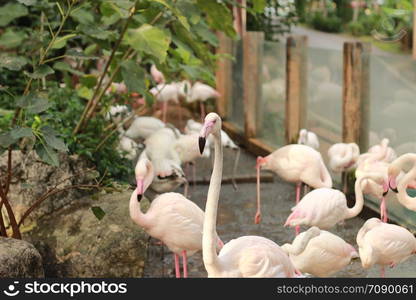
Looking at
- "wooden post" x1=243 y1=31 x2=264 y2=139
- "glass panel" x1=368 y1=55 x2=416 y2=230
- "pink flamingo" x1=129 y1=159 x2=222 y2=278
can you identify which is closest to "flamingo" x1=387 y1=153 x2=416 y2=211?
"glass panel" x1=368 y1=55 x2=416 y2=230

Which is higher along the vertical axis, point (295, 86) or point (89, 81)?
point (89, 81)

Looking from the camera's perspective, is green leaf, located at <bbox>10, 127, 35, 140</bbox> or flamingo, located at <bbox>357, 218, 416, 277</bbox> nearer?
green leaf, located at <bbox>10, 127, 35, 140</bbox>

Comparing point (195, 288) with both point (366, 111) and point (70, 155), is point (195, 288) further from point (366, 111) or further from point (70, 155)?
point (366, 111)

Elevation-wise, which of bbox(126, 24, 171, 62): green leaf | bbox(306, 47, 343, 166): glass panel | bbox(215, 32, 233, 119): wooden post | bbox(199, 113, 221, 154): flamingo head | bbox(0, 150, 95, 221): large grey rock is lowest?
bbox(215, 32, 233, 119): wooden post

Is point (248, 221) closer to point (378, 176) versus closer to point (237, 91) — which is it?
point (378, 176)

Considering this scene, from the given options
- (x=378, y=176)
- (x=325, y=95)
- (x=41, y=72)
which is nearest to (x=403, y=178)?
(x=378, y=176)

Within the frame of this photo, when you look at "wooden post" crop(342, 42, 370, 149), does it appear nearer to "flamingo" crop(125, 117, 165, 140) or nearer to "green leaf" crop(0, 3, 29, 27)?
"flamingo" crop(125, 117, 165, 140)

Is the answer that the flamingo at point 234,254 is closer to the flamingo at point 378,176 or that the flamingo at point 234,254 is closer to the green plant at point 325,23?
the flamingo at point 378,176

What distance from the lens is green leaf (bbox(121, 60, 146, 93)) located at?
18.7ft

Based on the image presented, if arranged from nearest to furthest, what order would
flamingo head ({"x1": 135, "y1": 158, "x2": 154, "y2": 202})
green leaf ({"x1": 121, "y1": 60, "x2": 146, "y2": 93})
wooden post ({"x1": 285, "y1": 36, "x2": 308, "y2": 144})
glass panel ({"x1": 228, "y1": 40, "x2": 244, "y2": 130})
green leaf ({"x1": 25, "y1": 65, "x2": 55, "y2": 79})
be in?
green leaf ({"x1": 25, "y1": 65, "x2": 55, "y2": 79}) < flamingo head ({"x1": 135, "y1": 158, "x2": 154, "y2": 202}) < green leaf ({"x1": 121, "y1": 60, "x2": 146, "y2": 93}) < wooden post ({"x1": 285, "y1": 36, "x2": 308, "y2": 144}) < glass panel ({"x1": 228, "y1": 40, "x2": 244, "y2": 130})

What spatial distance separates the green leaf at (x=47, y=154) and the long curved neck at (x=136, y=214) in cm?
63

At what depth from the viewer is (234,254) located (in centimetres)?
395

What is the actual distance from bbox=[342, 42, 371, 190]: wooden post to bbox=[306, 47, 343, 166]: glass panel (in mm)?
322

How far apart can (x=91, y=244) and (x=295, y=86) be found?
3.63 metres
